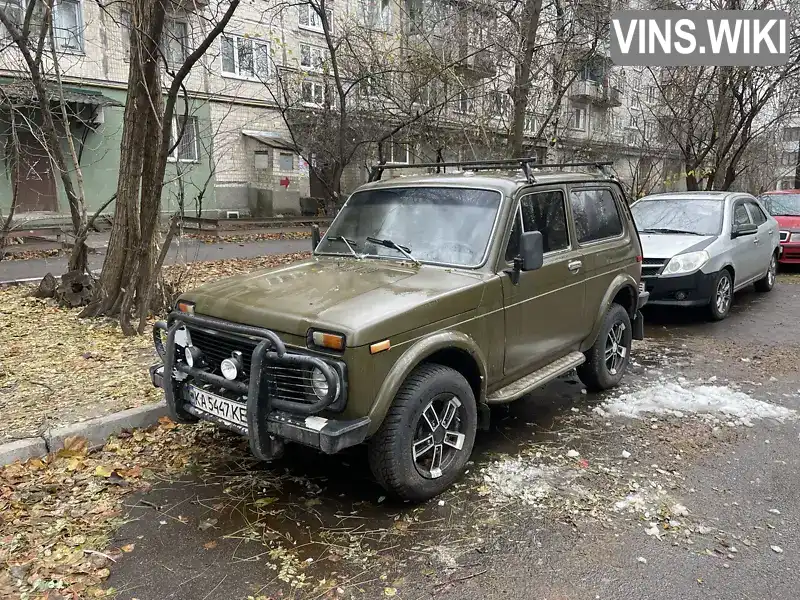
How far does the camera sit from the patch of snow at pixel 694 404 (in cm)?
506

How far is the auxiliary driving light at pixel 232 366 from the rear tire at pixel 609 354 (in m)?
3.15

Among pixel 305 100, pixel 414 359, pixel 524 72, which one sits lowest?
pixel 414 359

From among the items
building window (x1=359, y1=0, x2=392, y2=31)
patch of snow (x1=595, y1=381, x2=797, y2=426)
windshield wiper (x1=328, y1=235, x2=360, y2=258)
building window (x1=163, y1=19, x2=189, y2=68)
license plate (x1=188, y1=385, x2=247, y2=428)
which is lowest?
patch of snow (x1=595, y1=381, x2=797, y2=426)

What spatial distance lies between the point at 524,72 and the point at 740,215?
4081mm

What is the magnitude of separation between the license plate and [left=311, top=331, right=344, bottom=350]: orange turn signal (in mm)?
590

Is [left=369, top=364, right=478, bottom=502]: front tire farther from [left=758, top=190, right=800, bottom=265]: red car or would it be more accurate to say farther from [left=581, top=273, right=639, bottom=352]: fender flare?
[left=758, top=190, right=800, bottom=265]: red car

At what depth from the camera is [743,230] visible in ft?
28.7

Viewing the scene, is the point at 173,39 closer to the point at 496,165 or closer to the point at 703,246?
the point at 496,165

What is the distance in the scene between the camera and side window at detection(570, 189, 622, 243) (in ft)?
16.9

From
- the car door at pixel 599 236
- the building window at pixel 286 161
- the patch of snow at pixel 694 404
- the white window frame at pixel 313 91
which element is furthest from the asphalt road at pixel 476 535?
the building window at pixel 286 161

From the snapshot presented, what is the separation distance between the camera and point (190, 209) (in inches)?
853

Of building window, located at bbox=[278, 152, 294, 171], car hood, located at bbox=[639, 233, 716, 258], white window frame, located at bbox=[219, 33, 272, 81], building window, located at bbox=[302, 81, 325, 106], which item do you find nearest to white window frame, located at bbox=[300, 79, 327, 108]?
building window, located at bbox=[302, 81, 325, 106]

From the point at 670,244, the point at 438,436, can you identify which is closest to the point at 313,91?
the point at 670,244

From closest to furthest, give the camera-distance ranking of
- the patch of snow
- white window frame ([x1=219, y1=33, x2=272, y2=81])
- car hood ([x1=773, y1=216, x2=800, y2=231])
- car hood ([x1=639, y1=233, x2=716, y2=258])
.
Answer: the patch of snow
car hood ([x1=639, y1=233, x2=716, y2=258])
car hood ([x1=773, y1=216, x2=800, y2=231])
white window frame ([x1=219, y1=33, x2=272, y2=81])
